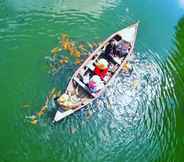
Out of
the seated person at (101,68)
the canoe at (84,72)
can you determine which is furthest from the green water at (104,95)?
the seated person at (101,68)

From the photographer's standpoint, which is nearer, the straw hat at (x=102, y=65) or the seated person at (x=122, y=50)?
the straw hat at (x=102, y=65)

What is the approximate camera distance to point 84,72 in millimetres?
17781

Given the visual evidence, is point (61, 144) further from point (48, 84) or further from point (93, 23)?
point (93, 23)

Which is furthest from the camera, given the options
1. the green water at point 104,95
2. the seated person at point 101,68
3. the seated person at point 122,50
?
the seated person at point 122,50

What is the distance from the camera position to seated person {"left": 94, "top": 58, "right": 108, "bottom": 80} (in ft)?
58.0

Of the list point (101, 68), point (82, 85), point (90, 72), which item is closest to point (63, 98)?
point (82, 85)

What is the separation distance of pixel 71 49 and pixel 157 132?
455 centimetres

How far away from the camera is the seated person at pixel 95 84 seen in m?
17.3

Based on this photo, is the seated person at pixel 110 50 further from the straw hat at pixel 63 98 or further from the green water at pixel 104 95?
the straw hat at pixel 63 98

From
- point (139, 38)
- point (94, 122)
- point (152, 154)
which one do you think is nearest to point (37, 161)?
point (94, 122)

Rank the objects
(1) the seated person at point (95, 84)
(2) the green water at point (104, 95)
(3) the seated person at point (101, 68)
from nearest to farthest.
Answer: (2) the green water at point (104, 95), (1) the seated person at point (95, 84), (3) the seated person at point (101, 68)

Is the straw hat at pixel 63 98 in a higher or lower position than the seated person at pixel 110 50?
lower

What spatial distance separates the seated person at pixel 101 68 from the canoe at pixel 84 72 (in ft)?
0.68

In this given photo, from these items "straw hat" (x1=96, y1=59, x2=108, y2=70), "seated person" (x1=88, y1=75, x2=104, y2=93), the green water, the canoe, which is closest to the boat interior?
the canoe
